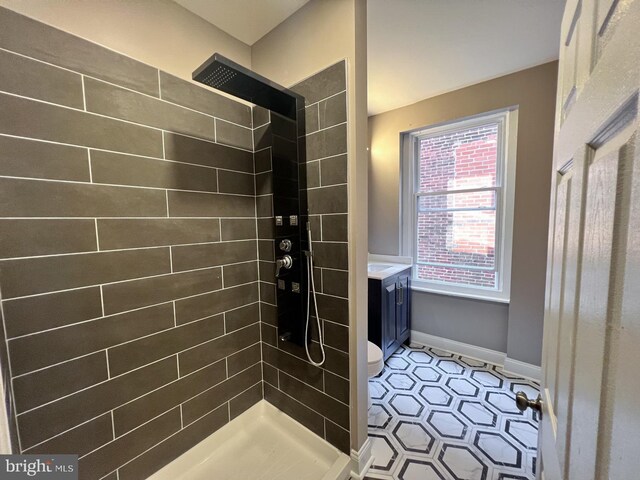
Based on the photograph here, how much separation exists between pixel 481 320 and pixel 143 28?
3.17m

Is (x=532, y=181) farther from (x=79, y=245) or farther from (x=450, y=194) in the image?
(x=79, y=245)

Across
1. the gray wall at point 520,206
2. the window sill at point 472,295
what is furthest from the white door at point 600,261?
the window sill at point 472,295

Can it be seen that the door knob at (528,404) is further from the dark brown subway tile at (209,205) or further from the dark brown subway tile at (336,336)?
the dark brown subway tile at (209,205)

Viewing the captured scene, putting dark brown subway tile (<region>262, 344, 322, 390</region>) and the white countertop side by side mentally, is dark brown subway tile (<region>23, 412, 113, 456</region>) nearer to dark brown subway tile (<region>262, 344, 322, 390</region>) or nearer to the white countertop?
dark brown subway tile (<region>262, 344, 322, 390</region>)

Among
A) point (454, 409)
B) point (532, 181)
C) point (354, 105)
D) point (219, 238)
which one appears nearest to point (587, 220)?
point (354, 105)

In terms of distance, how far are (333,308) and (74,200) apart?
1241 millimetres

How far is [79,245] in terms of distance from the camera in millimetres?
1037

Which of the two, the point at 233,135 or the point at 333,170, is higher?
the point at 233,135

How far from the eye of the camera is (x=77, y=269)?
1033 mm

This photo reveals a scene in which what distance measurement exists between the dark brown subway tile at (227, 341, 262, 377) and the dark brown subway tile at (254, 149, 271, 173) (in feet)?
3.88

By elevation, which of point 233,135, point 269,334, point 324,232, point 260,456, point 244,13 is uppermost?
point 244,13

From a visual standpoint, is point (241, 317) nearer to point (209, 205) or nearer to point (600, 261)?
point (209, 205)

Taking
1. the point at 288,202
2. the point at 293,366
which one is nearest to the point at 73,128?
the point at 288,202

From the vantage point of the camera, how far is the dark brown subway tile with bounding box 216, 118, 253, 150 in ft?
4.87
